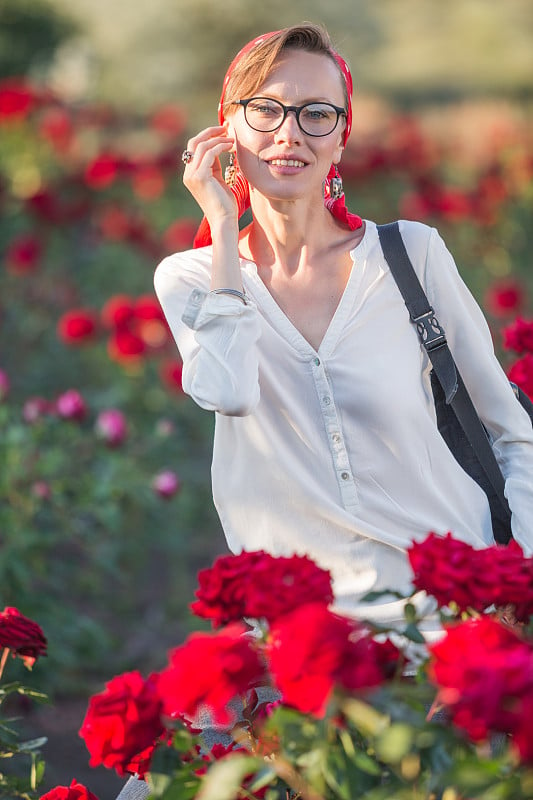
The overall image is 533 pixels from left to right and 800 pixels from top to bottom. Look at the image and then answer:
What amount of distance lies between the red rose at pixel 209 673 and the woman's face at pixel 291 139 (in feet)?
3.64

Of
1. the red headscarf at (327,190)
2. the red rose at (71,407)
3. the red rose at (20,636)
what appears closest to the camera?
the red rose at (20,636)

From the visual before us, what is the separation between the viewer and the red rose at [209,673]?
1236 mm

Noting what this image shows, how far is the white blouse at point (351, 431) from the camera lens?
2.03 meters

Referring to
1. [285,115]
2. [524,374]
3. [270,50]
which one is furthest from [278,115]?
[524,374]

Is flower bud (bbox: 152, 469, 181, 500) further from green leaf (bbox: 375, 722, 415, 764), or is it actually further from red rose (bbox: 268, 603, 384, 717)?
green leaf (bbox: 375, 722, 415, 764)

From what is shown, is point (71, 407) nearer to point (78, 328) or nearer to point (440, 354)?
point (78, 328)

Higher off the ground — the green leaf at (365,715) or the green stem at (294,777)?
the green leaf at (365,715)

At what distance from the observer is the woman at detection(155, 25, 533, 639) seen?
204 cm

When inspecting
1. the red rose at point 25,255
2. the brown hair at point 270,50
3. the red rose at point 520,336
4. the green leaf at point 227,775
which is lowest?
the green leaf at point 227,775

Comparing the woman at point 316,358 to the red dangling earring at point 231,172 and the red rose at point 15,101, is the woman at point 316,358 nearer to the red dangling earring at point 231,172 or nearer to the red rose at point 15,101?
the red dangling earring at point 231,172

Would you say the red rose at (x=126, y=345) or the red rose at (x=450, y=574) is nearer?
the red rose at (x=450, y=574)

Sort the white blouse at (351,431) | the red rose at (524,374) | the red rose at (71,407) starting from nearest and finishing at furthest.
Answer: the white blouse at (351,431) < the red rose at (524,374) < the red rose at (71,407)

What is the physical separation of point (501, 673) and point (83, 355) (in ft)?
17.3

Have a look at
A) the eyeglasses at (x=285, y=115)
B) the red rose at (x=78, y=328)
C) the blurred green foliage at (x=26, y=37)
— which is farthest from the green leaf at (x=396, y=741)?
the blurred green foliage at (x=26, y=37)
